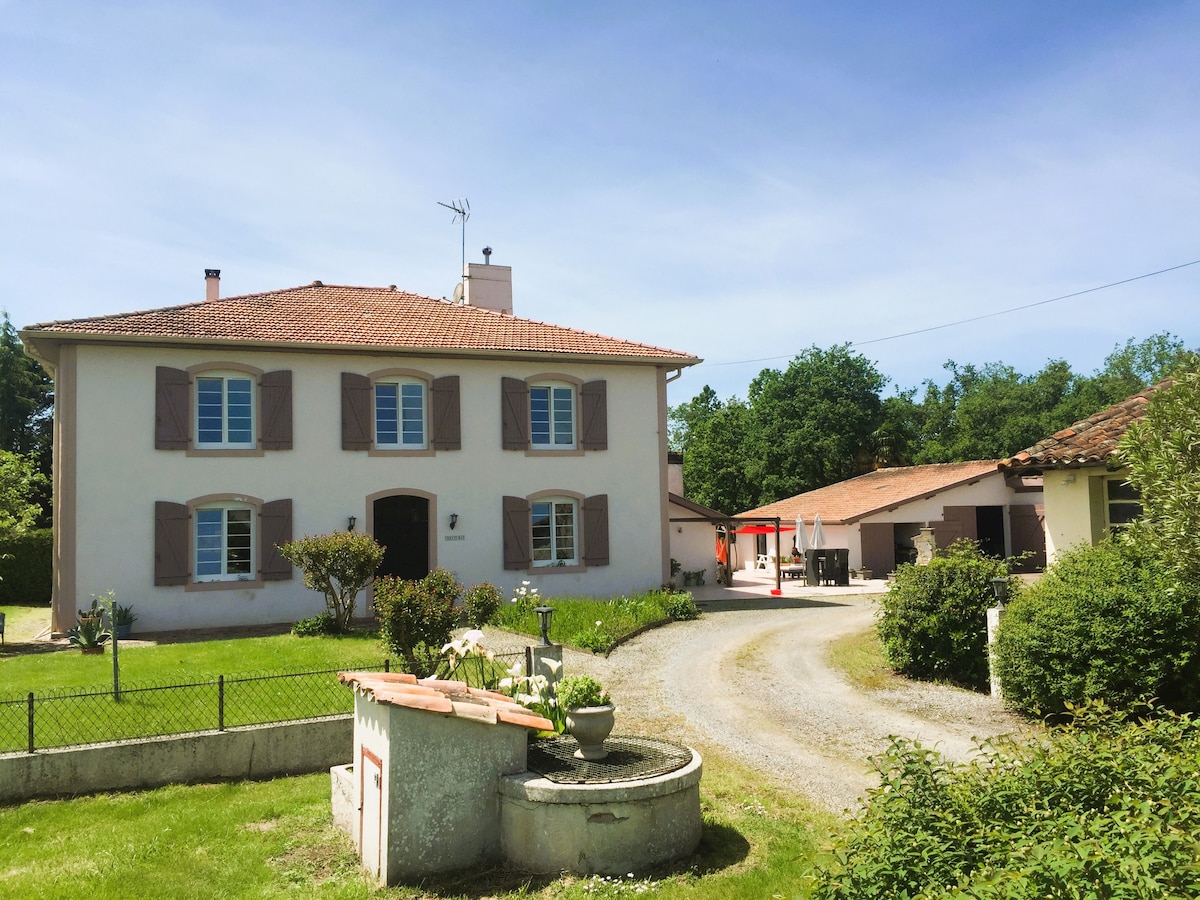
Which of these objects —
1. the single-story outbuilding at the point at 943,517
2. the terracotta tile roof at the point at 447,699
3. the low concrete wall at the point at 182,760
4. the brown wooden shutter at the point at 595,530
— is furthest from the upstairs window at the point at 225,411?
the single-story outbuilding at the point at 943,517

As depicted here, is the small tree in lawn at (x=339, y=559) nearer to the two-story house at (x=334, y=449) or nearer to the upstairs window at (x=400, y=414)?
the two-story house at (x=334, y=449)

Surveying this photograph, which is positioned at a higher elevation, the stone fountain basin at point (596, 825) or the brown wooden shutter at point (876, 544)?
the brown wooden shutter at point (876, 544)

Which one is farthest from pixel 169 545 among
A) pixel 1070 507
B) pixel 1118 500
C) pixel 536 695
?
pixel 1118 500

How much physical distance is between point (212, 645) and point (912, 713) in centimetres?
1072

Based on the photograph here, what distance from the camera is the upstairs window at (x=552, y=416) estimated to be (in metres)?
19.9

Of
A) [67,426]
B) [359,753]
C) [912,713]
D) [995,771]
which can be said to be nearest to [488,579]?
[67,426]

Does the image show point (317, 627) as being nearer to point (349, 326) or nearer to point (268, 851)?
point (349, 326)

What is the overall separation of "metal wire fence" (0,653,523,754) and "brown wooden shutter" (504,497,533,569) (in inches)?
338

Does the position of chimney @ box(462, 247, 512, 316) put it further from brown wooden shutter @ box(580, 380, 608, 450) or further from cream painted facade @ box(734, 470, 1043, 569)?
cream painted facade @ box(734, 470, 1043, 569)

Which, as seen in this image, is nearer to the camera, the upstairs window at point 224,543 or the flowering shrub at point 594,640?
the flowering shrub at point 594,640

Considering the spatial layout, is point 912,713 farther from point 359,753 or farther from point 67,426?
point 67,426

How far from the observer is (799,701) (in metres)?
11.2

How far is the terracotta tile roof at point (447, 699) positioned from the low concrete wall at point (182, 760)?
7.02 feet

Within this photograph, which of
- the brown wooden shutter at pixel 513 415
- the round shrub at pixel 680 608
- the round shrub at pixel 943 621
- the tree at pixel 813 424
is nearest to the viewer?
the round shrub at pixel 943 621
